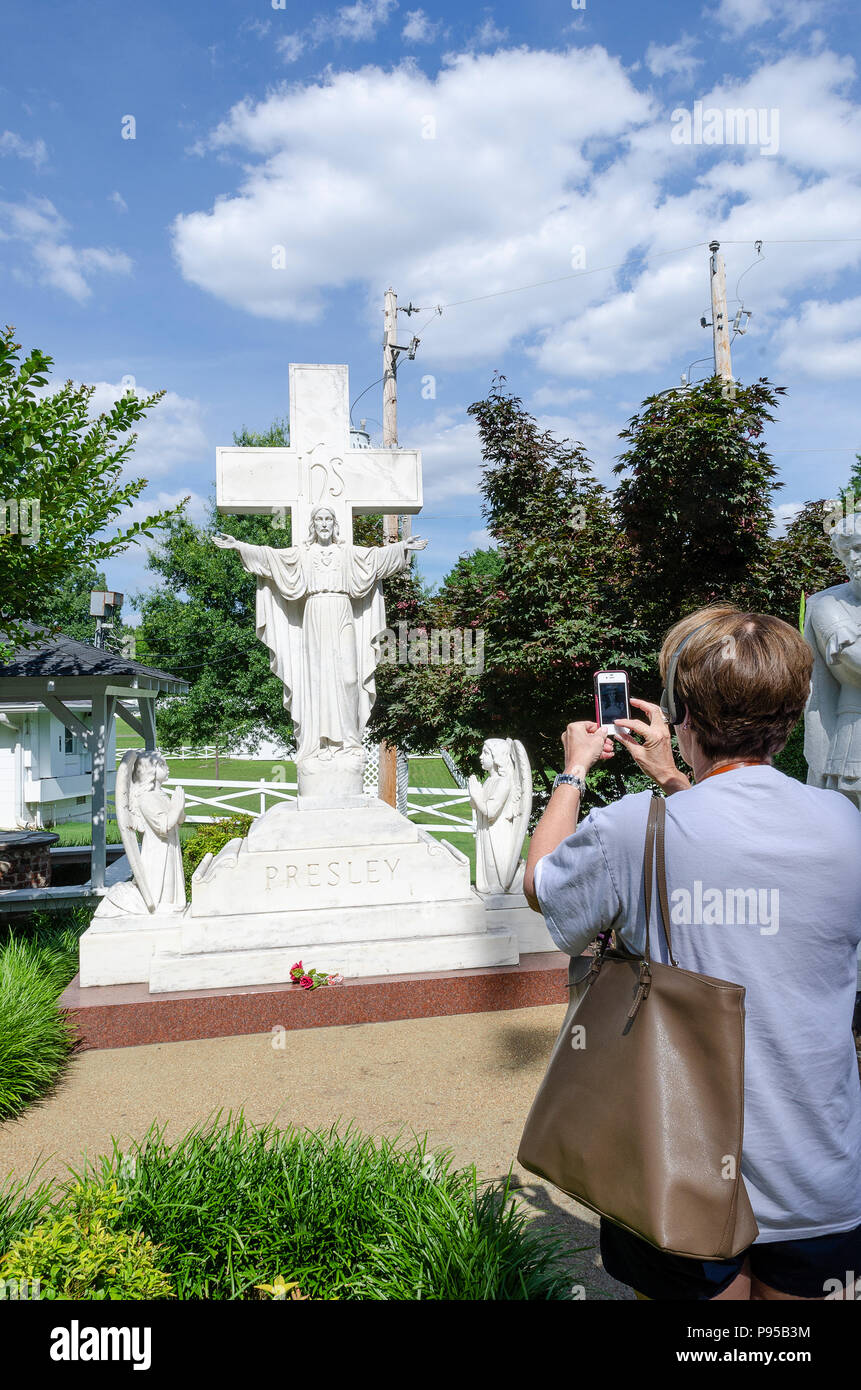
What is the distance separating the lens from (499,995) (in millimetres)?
5609

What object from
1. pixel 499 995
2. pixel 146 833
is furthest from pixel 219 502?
pixel 499 995

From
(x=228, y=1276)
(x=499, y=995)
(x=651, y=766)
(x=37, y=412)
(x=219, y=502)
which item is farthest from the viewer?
(x=219, y=502)

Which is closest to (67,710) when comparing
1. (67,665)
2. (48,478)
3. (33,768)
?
(67,665)

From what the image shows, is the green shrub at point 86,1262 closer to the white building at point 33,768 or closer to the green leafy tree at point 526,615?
the green leafy tree at point 526,615

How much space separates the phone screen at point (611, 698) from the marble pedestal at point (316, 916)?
3.93 meters

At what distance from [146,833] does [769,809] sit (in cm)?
504

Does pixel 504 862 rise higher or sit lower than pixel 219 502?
lower

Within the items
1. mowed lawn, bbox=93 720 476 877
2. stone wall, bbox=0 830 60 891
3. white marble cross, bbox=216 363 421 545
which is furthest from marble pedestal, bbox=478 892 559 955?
stone wall, bbox=0 830 60 891

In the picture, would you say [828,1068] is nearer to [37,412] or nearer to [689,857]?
[689,857]

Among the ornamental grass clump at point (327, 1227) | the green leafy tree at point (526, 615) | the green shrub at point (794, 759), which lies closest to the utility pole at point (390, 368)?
the green leafy tree at point (526, 615)

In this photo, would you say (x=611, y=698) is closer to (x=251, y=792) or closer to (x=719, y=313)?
(x=719, y=313)

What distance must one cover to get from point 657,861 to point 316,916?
4.66 meters

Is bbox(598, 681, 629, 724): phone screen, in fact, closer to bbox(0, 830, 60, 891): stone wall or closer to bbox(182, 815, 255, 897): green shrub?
bbox(182, 815, 255, 897): green shrub

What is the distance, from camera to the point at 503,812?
616 cm
